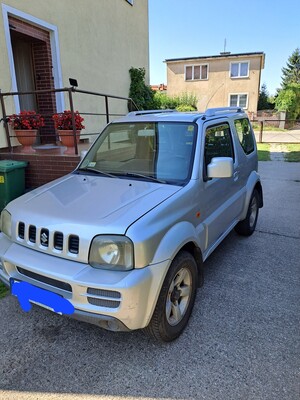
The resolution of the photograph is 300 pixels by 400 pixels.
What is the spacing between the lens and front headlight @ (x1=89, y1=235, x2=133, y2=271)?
82.3 inches

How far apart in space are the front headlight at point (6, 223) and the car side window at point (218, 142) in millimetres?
A: 1886

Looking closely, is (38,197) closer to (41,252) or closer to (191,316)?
(41,252)

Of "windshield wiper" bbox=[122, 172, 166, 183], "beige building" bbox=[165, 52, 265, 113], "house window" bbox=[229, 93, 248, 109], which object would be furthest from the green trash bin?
"house window" bbox=[229, 93, 248, 109]

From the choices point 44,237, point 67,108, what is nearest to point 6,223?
point 44,237

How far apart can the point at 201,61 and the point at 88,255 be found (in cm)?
2993

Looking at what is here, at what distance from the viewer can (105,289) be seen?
2016mm

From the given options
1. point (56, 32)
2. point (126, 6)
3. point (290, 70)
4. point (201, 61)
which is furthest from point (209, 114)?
point (290, 70)

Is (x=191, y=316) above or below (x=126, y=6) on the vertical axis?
below

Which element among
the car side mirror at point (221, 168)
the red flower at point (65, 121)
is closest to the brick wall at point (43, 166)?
the red flower at point (65, 121)

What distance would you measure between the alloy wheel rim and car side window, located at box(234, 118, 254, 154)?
2.29 metres

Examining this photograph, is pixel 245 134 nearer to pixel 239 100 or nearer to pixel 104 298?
pixel 104 298

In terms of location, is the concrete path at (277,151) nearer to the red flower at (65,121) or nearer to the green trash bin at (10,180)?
the red flower at (65,121)

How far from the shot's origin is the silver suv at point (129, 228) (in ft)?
6.85

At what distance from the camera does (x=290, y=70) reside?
168 feet
